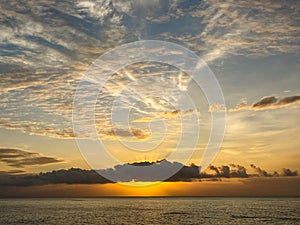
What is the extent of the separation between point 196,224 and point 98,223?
3068 centimetres

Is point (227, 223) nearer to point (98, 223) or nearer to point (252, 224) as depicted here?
point (252, 224)

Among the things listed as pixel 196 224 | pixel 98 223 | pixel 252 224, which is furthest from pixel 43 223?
pixel 252 224

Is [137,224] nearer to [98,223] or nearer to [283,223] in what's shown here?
[98,223]

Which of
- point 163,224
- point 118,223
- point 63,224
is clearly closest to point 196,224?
point 163,224

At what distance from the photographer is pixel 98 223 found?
114m

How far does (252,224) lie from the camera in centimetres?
11012

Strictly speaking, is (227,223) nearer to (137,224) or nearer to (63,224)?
(137,224)

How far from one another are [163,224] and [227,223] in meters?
19.9

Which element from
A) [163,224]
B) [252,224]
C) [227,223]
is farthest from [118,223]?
[252,224]

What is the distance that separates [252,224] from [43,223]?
6464cm

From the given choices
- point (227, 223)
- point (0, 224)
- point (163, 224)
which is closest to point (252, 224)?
point (227, 223)

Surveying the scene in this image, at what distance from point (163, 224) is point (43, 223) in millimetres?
37760

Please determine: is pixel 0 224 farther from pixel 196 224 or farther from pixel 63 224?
pixel 196 224

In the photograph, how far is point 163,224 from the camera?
357 feet
